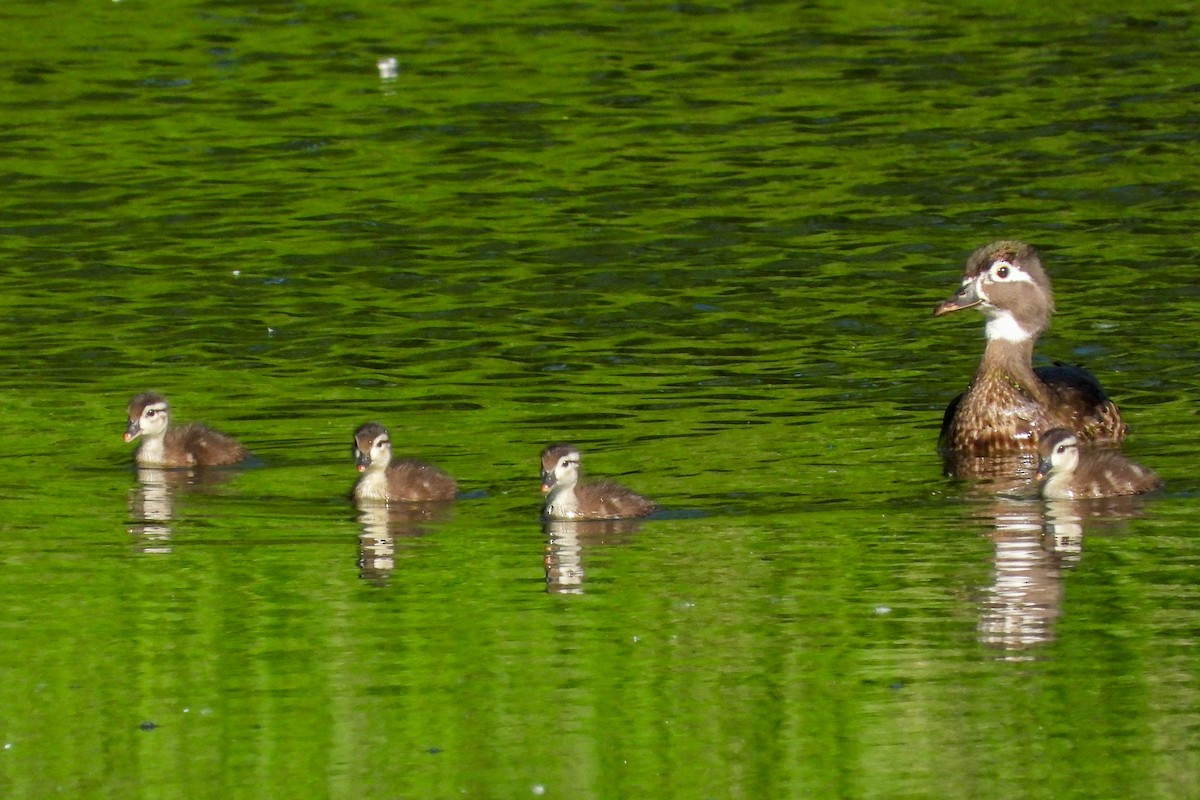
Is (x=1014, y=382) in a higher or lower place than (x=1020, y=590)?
higher

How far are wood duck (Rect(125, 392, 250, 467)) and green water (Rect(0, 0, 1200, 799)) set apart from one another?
17cm

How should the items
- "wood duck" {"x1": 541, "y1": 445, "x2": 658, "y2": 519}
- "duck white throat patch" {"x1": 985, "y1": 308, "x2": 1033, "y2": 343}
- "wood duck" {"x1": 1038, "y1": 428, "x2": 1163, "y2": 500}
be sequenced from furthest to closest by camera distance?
"duck white throat patch" {"x1": 985, "y1": 308, "x2": 1033, "y2": 343} → "wood duck" {"x1": 1038, "y1": 428, "x2": 1163, "y2": 500} → "wood duck" {"x1": 541, "y1": 445, "x2": 658, "y2": 519}

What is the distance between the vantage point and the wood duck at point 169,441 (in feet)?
39.6

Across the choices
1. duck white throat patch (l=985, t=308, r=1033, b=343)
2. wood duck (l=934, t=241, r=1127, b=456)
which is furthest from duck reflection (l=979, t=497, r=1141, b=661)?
duck white throat patch (l=985, t=308, r=1033, b=343)

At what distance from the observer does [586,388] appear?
13445 millimetres

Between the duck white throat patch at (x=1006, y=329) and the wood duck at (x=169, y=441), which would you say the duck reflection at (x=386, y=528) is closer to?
the wood duck at (x=169, y=441)

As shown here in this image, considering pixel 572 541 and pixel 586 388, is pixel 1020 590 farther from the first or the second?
pixel 586 388

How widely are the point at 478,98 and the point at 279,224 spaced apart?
4329mm

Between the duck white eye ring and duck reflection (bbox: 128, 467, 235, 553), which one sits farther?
the duck white eye ring

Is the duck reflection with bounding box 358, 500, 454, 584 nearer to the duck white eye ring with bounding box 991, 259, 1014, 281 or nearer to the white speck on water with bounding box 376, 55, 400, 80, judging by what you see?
the duck white eye ring with bounding box 991, 259, 1014, 281

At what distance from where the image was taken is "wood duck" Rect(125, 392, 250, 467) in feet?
39.6

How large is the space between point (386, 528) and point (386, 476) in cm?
54

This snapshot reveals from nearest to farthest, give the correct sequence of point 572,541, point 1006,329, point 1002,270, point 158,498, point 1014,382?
point 572,541, point 158,498, point 1014,382, point 1002,270, point 1006,329

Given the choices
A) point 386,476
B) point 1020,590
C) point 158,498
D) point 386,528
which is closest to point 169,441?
point 158,498
